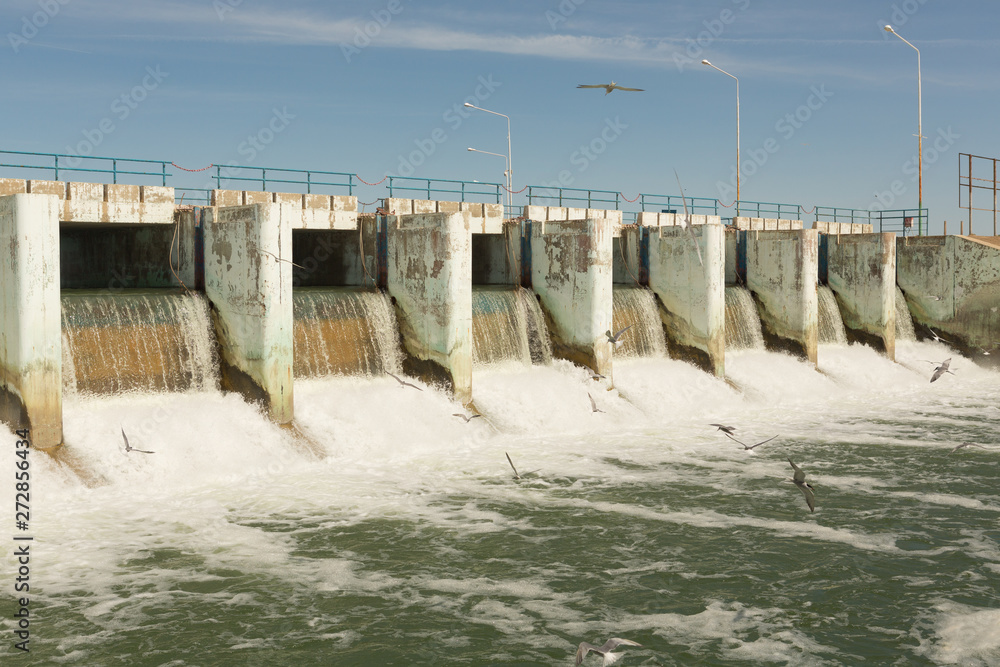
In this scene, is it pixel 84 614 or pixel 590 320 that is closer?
pixel 84 614

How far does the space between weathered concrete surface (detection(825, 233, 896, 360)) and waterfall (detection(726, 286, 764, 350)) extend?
13.9ft

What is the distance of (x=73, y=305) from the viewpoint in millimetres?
15281

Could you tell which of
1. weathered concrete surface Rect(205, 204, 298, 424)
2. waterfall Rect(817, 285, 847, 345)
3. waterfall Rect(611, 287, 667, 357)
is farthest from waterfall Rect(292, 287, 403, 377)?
waterfall Rect(817, 285, 847, 345)

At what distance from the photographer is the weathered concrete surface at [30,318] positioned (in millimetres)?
13031

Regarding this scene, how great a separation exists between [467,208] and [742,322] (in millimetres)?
9130

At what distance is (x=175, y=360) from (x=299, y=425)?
2.50 metres

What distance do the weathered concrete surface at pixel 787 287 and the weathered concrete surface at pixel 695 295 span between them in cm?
358

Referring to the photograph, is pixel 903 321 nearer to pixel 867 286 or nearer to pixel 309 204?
pixel 867 286

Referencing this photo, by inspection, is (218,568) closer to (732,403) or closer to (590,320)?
(590,320)

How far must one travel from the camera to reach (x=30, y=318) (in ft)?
42.9

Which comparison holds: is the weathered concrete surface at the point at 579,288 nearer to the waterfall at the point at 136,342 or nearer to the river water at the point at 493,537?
the river water at the point at 493,537

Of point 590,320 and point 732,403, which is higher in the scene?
point 590,320

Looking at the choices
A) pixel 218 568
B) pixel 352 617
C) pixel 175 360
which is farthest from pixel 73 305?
pixel 352 617

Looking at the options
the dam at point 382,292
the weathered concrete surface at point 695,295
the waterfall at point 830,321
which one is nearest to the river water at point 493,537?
the dam at point 382,292
